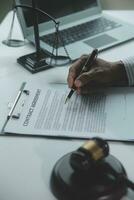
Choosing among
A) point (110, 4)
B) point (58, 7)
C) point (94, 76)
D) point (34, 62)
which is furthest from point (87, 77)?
point (110, 4)

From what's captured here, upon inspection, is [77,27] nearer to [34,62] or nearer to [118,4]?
[34,62]

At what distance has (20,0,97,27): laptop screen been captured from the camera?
129 cm

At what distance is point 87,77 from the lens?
1.01m

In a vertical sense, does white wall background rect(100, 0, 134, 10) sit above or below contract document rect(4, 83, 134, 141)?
below

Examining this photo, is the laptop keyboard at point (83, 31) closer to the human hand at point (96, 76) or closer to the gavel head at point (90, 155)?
the human hand at point (96, 76)

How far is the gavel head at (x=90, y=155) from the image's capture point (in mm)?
651

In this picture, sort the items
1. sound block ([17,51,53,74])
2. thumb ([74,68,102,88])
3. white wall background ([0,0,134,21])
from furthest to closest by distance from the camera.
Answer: white wall background ([0,0,134,21]) < sound block ([17,51,53,74]) < thumb ([74,68,102,88])

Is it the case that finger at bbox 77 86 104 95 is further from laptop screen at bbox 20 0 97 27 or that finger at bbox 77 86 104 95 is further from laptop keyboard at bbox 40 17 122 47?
laptop screen at bbox 20 0 97 27

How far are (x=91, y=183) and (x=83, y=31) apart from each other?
83 centimetres

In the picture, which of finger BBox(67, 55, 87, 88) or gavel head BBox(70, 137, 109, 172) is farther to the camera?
finger BBox(67, 55, 87, 88)

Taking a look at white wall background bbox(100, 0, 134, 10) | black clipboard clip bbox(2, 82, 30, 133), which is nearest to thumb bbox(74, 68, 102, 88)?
black clipboard clip bbox(2, 82, 30, 133)

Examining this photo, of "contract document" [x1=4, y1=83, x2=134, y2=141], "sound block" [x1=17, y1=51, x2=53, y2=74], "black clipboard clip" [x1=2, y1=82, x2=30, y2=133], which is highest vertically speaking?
"sound block" [x1=17, y1=51, x2=53, y2=74]

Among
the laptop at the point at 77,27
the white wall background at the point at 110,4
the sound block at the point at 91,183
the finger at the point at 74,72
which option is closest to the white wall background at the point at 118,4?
the white wall background at the point at 110,4

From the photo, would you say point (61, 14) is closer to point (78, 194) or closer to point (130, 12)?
point (130, 12)
